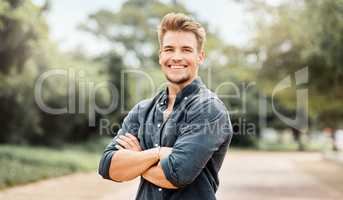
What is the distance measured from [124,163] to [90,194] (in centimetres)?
1070

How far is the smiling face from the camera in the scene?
2.66m

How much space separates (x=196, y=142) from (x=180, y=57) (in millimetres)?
378

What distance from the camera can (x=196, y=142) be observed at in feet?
8.48

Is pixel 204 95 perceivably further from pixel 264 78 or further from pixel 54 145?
pixel 54 145

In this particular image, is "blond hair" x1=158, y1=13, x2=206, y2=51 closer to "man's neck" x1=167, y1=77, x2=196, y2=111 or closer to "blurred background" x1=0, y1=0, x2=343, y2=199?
"man's neck" x1=167, y1=77, x2=196, y2=111

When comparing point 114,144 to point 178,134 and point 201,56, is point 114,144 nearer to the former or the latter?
point 178,134

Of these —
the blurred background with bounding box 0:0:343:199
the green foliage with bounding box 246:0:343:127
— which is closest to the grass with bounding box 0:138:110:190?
the blurred background with bounding box 0:0:343:199

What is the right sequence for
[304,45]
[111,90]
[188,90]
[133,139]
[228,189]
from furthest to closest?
[111,90] → [304,45] → [228,189] → [133,139] → [188,90]

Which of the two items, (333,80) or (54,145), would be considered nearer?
(333,80)

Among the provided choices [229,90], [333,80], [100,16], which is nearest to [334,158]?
[229,90]

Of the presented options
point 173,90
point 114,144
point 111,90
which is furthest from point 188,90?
point 111,90

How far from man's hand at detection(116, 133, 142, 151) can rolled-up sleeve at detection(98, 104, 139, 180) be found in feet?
0.12

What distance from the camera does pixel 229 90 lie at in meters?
38.9

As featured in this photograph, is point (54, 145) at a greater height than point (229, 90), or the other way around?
point (229, 90)
